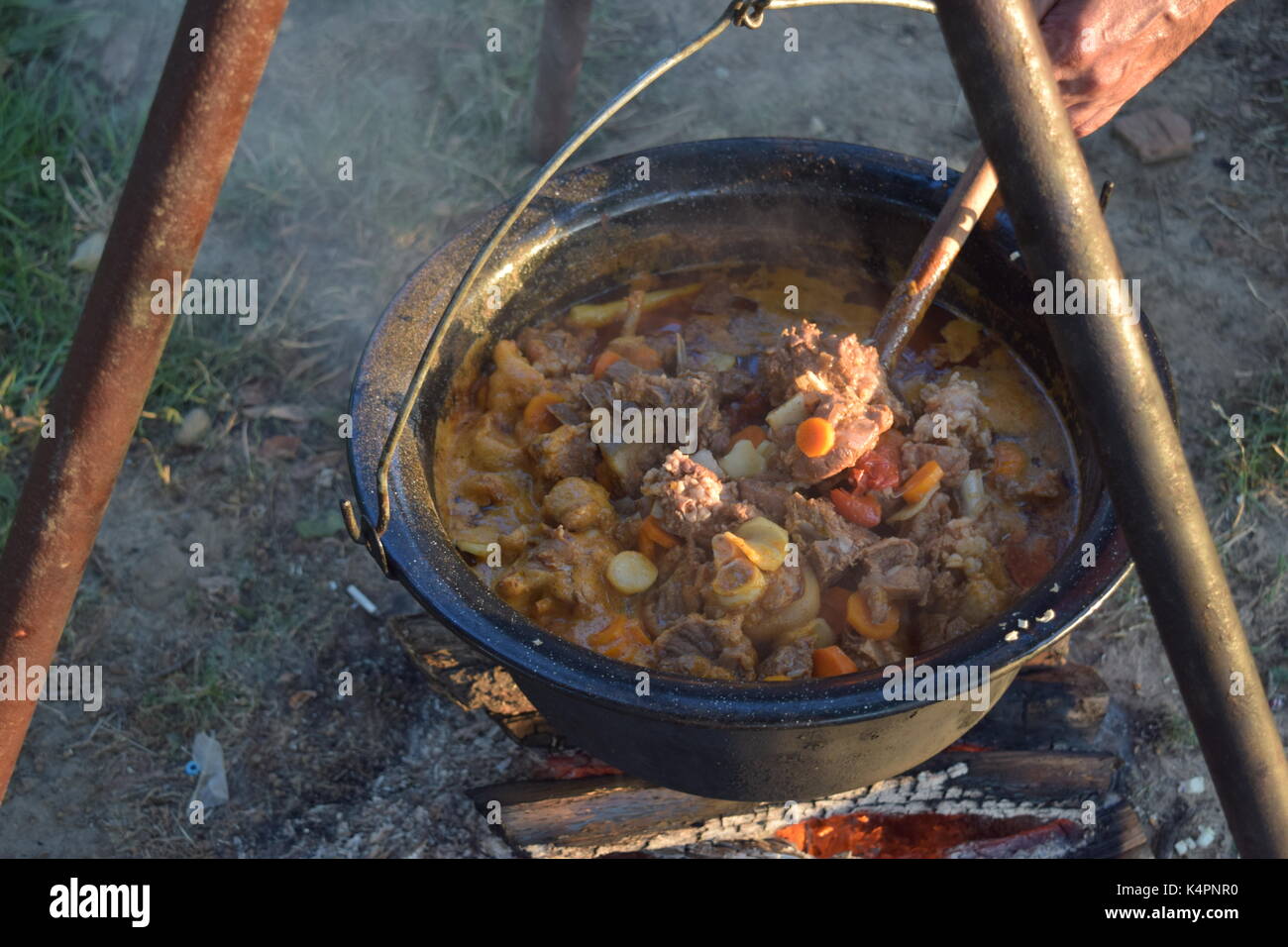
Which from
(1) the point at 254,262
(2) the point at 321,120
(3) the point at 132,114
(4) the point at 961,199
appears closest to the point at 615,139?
(2) the point at 321,120

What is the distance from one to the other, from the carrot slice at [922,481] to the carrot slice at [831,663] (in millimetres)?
424

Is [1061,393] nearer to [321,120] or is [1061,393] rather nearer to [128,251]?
[128,251]

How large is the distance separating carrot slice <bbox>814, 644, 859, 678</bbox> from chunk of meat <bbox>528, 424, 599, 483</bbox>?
0.73 m

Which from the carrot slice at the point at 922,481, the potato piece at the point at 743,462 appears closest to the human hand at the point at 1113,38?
the carrot slice at the point at 922,481

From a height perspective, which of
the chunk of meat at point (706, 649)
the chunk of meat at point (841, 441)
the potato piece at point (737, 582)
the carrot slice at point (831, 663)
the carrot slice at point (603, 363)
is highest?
the carrot slice at point (603, 363)

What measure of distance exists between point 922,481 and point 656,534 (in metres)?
0.64

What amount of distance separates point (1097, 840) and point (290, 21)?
4.93 metres

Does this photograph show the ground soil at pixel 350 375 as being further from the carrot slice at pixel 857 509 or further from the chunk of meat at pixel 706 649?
the carrot slice at pixel 857 509

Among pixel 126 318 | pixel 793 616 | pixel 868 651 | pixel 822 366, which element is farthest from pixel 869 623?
pixel 126 318

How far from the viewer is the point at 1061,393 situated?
296cm

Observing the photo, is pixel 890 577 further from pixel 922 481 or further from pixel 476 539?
pixel 476 539

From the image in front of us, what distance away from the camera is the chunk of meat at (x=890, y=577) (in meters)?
2.54

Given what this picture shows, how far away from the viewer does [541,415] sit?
2.95 meters
